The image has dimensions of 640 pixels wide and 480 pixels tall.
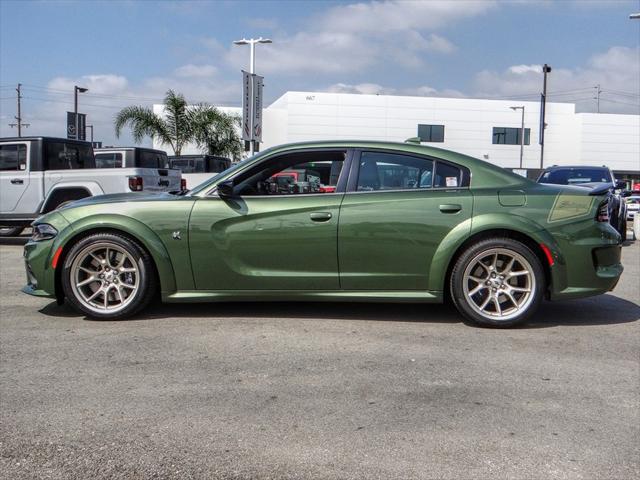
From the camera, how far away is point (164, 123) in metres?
32.2

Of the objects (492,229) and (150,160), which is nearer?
(492,229)

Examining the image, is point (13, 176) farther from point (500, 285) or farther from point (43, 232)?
point (500, 285)

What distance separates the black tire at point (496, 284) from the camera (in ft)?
16.3

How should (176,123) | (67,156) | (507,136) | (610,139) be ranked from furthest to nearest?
(610,139), (507,136), (176,123), (67,156)

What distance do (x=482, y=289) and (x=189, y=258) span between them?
2.37 m

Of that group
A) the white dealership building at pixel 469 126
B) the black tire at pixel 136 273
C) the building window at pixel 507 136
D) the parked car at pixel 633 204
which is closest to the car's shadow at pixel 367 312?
the black tire at pixel 136 273

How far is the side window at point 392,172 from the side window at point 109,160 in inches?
443

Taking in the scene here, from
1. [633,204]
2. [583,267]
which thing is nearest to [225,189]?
[583,267]

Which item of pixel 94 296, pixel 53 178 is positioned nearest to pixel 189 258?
pixel 94 296

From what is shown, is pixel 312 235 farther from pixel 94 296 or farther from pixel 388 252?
pixel 94 296

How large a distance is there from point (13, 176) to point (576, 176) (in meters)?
11.5

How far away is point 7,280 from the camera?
7266 millimetres

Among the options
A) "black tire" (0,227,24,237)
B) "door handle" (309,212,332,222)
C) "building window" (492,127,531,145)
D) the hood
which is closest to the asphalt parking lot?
"door handle" (309,212,332,222)

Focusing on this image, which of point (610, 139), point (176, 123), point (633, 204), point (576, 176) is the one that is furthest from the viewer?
point (610, 139)
